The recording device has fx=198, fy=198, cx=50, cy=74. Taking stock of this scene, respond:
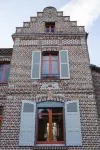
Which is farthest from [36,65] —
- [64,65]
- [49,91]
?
[49,91]

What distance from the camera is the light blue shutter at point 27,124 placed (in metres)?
8.48

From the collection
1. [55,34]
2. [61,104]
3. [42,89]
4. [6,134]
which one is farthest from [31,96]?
[55,34]

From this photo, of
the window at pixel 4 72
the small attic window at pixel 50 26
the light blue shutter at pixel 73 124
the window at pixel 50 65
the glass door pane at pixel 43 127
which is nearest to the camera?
the light blue shutter at pixel 73 124

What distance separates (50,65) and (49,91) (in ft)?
5.81

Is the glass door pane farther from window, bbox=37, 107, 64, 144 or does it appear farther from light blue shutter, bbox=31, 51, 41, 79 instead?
light blue shutter, bbox=31, 51, 41, 79

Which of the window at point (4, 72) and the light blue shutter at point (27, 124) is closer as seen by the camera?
the light blue shutter at point (27, 124)

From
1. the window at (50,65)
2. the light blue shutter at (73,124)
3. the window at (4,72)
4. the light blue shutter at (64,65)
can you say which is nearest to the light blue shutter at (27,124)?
the light blue shutter at (73,124)

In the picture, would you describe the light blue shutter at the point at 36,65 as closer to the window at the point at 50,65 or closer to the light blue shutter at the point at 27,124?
the window at the point at 50,65

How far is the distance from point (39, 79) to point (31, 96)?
1056 millimetres

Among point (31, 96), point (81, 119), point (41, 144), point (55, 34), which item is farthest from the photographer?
point (55, 34)

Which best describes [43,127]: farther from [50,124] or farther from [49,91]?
[49,91]

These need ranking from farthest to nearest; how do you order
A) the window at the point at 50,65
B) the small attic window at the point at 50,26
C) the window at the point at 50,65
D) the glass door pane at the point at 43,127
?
the small attic window at the point at 50,26 < the window at the point at 50,65 < the window at the point at 50,65 < the glass door pane at the point at 43,127

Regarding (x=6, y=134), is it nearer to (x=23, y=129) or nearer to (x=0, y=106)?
(x=23, y=129)

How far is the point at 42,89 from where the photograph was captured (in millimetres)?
9922
